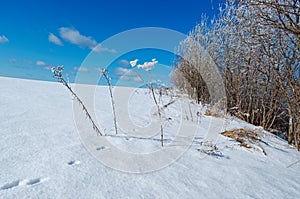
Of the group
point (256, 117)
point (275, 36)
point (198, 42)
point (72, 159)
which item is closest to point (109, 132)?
point (72, 159)

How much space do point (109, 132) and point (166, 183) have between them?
993 millimetres

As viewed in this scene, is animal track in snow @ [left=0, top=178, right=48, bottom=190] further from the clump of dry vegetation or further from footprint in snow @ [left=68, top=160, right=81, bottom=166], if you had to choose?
the clump of dry vegetation

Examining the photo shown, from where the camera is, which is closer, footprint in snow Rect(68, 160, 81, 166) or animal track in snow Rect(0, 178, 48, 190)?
animal track in snow Rect(0, 178, 48, 190)

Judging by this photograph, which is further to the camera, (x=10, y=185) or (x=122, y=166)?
(x=122, y=166)

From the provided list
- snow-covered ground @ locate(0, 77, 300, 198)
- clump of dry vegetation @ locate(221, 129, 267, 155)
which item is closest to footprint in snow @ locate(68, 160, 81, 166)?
snow-covered ground @ locate(0, 77, 300, 198)

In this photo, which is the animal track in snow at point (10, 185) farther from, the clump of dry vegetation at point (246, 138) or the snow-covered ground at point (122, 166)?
the clump of dry vegetation at point (246, 138)

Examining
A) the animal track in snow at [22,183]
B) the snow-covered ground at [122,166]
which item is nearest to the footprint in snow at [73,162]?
the snow-covered ground at [122,166]

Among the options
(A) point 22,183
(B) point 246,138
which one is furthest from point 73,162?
(B) point 246,138

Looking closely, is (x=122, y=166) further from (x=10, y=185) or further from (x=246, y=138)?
(x=246, y=138)

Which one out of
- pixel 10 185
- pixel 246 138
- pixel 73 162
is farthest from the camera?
pixel 246 138

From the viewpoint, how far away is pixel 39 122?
1922 millimetres

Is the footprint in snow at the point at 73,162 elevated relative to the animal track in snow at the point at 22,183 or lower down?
elevated

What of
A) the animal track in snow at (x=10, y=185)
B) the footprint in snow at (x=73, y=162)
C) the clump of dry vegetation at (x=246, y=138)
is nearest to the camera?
the animal track in snow at (x=10, y=185)

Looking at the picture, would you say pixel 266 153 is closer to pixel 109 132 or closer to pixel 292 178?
pixel 292 178
